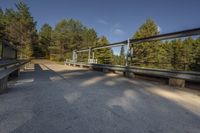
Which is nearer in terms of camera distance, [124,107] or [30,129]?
[30,129]

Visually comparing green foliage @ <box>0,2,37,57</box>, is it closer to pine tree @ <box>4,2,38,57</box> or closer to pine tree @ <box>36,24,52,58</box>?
pine tree @ <box>4,2,38,57</box>

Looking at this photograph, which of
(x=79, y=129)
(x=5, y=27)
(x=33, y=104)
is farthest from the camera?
(x=5, y=27)

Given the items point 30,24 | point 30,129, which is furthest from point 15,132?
point 30,24

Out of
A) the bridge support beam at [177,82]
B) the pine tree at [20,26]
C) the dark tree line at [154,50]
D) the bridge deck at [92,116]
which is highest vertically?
the pine tree at [20,26]

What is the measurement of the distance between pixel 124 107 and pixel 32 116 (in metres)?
1.63

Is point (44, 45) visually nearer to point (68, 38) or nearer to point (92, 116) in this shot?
point (68, 38)

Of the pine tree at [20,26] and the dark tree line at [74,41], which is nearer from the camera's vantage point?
the dark tree line at [74,41]

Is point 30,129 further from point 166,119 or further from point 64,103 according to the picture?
point 166,119

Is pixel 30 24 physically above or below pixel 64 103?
above

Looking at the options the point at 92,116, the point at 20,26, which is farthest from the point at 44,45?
the point at 92,116

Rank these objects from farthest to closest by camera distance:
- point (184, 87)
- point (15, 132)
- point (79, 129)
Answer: point (184, 87) < point (79, 129) < point (15, 132)

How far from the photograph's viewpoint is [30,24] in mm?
39594

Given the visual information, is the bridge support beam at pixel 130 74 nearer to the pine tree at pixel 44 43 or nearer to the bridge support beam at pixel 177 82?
the bridge support beam at pixel 177 82

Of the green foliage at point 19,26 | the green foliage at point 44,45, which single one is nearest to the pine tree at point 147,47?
the green foliage at point 19,26
